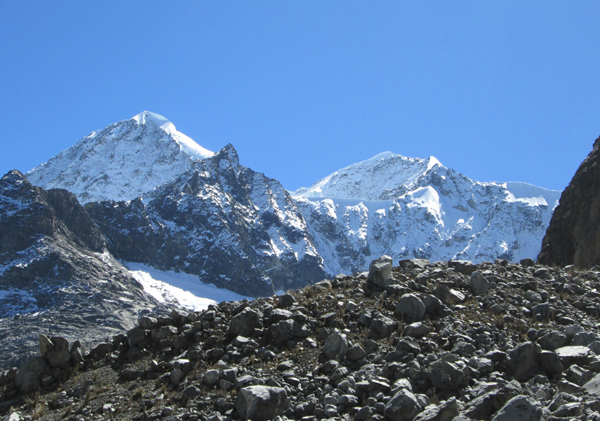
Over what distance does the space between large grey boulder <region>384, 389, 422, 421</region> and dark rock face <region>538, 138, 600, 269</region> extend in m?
35.7

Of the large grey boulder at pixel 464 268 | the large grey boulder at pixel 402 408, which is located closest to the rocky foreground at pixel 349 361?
the large grey boulder at pixel 402 408

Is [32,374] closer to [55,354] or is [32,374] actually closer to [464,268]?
[55,354]

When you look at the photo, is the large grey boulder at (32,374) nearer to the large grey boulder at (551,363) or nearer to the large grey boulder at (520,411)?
the large grey boulder at (520,411)

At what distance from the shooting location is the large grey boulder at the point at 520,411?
699 centimetres

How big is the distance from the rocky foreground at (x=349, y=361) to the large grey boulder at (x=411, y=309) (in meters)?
0.03

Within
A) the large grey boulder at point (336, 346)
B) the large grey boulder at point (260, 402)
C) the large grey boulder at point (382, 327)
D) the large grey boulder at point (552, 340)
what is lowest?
the large grey boulder at point (260, 402)

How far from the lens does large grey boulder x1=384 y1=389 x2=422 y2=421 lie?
7.87 meters

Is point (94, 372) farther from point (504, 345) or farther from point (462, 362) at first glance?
point (504, 345)

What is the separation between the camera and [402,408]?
7898 mm

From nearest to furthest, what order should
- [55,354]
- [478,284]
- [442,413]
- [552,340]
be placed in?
[442,413]
[552,340]
[55,354]
[478,284]

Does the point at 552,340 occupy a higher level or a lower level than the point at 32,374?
lower

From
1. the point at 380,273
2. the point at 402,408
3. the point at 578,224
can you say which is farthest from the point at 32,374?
the point at 578,224

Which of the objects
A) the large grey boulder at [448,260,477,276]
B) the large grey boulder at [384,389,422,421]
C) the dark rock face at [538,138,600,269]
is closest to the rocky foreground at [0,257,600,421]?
the large grey boulder at [384,389,422,421]

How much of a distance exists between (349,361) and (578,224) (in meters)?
39.3
